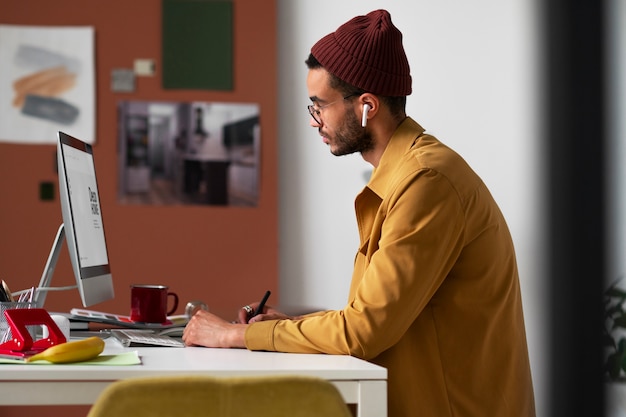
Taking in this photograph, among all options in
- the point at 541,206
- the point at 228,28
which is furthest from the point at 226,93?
the point at 541,206

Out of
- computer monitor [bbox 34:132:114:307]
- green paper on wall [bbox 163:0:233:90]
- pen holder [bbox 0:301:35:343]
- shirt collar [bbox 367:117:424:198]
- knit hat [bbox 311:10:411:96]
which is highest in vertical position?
green paper on wall [bbox 163:0:233:90]

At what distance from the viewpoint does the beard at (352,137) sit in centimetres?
172

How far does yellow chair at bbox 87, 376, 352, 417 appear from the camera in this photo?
2.66 ft

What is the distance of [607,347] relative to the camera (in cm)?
30

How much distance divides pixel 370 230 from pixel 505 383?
0.42 m

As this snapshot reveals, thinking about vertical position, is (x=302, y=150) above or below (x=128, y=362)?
above

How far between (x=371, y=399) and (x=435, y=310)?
0.34 meters

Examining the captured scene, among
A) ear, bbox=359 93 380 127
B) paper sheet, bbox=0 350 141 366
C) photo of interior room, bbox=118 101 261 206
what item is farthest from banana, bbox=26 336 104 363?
photo of interior room, bbox=118 101 261 206

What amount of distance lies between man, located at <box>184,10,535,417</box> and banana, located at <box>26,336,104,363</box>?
12.7 inches

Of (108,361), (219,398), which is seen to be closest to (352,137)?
(108,361)

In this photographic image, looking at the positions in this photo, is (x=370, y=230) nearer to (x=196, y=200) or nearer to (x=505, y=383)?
(x=505, y=383)

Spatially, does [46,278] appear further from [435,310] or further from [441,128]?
[441,128]

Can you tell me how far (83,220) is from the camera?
187cm

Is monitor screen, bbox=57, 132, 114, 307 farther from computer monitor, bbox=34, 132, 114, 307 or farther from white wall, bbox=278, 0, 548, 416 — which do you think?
white wall, bbox=278, 0, 548, 416
